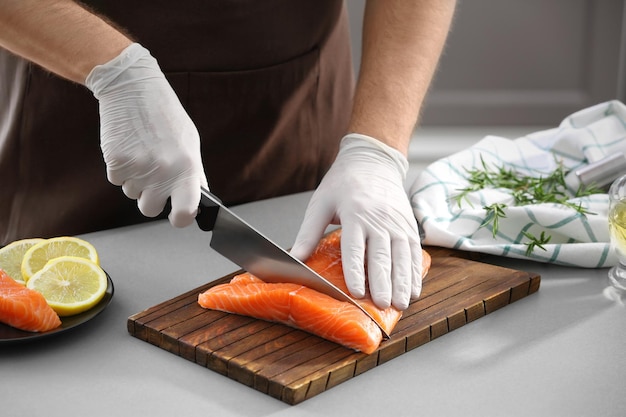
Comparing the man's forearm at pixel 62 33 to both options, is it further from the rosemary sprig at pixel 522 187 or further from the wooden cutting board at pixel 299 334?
the rosemary sprig at pixel 522 187

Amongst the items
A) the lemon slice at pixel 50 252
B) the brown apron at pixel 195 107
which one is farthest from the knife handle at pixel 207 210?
the brown apron at pixel 195 107

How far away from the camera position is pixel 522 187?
1962 mm

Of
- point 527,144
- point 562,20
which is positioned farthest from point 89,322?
point 562,20

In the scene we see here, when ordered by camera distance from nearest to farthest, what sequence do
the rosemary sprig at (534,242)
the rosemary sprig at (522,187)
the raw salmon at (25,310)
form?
the raw salmon at (25,310)
the rosemary sprig at (534,242)
the rosemary sprig at (522,187)

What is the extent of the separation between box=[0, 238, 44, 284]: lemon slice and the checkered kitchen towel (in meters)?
0.77

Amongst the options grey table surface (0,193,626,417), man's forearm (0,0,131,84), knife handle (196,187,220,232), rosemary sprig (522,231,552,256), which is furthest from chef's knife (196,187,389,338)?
rosemary sprig (522,231,552,256)

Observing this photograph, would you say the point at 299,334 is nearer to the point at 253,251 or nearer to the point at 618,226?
the point at 253,251

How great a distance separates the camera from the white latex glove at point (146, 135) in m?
1.48

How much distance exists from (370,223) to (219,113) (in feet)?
1.76

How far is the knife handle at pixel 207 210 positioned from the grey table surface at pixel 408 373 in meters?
0.16

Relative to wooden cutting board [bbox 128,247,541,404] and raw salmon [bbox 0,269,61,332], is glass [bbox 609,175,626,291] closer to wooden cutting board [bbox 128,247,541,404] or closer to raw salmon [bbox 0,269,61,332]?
wooden cutting board [bbox 128,247,541,404]

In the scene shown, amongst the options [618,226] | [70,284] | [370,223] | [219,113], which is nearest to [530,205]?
[618,226]

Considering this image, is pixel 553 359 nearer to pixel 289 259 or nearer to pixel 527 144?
pixel 289 259

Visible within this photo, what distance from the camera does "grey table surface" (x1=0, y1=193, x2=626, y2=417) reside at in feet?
4.04
